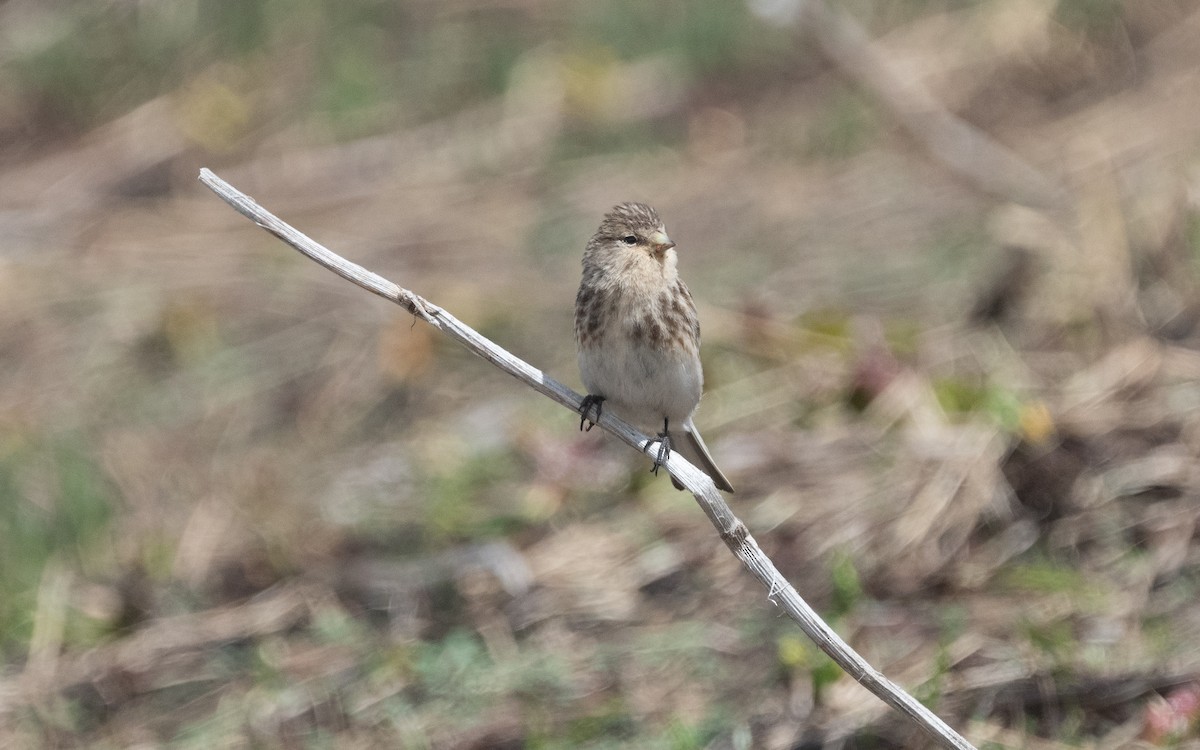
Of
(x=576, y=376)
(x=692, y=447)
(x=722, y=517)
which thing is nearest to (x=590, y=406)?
(x=692, y=447)

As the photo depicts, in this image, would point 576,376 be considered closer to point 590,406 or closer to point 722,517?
point 590,406

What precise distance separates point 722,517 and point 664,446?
2.91ft

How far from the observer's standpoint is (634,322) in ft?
15.1

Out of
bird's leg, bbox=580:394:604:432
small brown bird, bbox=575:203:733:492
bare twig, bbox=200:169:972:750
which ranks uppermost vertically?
small brown bird, bbox=575:203:733:492

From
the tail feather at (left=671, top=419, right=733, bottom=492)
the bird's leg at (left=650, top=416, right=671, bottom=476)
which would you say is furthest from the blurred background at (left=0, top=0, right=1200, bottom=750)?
the bird's leg at (left=650, top=416, right=671, bottom=476)

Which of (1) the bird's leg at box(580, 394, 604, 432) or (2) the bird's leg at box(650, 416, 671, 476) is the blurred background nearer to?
(2) the bird's leg at box(650, 416, 671, 476)

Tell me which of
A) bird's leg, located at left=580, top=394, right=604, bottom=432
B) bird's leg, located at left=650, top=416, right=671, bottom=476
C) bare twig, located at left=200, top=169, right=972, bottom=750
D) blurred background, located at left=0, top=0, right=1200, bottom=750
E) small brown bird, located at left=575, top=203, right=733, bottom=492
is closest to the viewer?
bare twig, located at left=200, top=169, right=972, bottom=750

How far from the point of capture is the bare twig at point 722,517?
342 cm

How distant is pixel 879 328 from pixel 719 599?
194cm

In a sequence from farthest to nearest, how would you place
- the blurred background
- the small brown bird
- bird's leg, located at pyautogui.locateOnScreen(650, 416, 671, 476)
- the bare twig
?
the blurred background → the small brown bird → bird's leg, located at pyautogui.locateOnScreen(650, 416, 671, 476) → the bare twig

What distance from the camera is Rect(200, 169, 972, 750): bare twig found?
135 inches

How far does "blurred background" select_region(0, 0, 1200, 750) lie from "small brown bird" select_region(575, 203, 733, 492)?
934 mm

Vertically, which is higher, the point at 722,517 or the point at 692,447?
the point at 692,447

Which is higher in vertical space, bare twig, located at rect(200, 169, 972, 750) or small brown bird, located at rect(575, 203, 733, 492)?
small brown bird, located at rect(575, 203, 733, 492)
